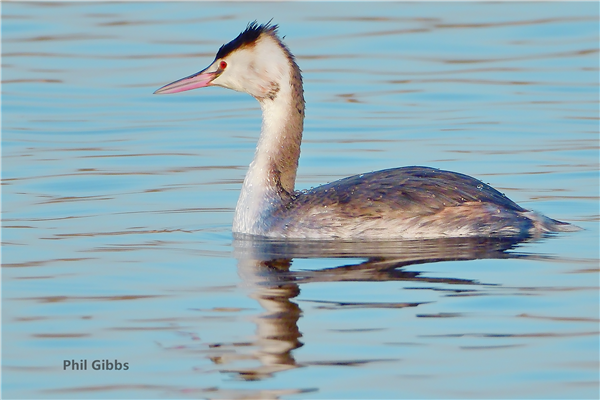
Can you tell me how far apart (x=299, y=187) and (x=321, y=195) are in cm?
241

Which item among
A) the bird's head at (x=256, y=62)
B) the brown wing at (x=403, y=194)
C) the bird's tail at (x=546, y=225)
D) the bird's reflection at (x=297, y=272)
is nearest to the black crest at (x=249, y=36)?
the bird's head at (x=256, y=62)

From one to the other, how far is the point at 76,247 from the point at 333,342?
3.05 m

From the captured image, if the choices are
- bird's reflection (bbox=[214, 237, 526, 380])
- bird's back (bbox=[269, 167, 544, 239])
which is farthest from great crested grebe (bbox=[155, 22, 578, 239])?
bird's reflection (bbox=[214, 237, 526, 380])

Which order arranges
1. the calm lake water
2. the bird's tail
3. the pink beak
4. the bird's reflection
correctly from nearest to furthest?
the calm lake water → the bird's reflection → the bird's tail → the pink beak

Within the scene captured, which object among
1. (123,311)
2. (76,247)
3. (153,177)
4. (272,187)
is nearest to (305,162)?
(153,177)

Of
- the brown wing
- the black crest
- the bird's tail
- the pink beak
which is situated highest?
the black crest

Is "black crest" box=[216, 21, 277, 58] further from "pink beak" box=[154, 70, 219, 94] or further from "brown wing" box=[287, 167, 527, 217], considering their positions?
"brown wing" box=[287, 167, 527, 217]

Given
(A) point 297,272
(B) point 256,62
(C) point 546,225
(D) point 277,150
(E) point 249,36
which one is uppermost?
(E) point 249,36

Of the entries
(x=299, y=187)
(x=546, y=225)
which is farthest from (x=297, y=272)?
(x=299, y=187)

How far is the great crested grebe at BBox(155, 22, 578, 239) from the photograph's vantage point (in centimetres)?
877

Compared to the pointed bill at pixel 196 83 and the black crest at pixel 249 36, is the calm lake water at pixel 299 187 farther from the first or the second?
the black crest at pixel 249 36

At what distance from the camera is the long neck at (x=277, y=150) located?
366 inches

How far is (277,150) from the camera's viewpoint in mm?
9461

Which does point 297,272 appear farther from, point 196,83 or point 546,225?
point 196,83
